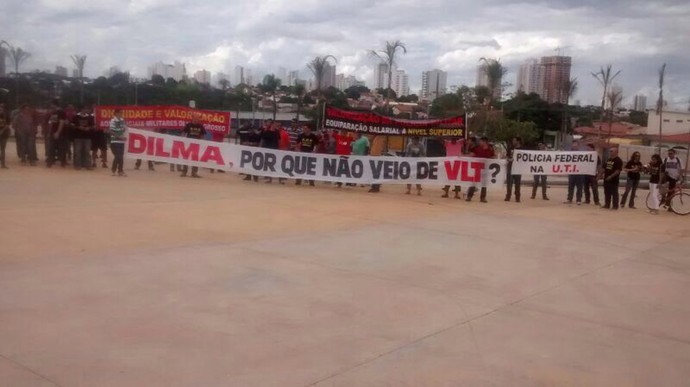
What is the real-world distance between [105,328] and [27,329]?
1.97ft

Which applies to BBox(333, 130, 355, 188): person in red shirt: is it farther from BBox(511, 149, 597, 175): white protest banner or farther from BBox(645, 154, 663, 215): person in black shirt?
BBox(645, 154, 663, 215): person in black shirt

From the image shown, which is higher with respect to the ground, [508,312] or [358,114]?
[358,114]

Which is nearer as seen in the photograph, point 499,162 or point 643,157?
point 499,162

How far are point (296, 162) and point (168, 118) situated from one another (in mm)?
5850

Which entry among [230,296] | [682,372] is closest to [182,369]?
[230,296]

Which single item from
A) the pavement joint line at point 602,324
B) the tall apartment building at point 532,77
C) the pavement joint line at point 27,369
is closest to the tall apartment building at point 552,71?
the tall apartment building at point 532,77

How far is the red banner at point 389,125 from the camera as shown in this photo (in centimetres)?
1989

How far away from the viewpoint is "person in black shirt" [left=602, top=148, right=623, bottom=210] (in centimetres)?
1698

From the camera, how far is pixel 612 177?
1700 cm

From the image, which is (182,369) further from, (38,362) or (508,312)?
(508,312)

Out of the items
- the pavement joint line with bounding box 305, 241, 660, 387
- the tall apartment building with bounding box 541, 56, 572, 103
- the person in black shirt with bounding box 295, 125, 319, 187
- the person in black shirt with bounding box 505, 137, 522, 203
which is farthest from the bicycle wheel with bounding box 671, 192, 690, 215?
the tall apartment building with bounding box 541, 56, 572, 103

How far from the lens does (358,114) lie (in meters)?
20.0

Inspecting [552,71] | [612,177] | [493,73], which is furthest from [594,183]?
[552,71]

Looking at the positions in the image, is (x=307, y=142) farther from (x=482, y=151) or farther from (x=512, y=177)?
(x=512, y=177)
